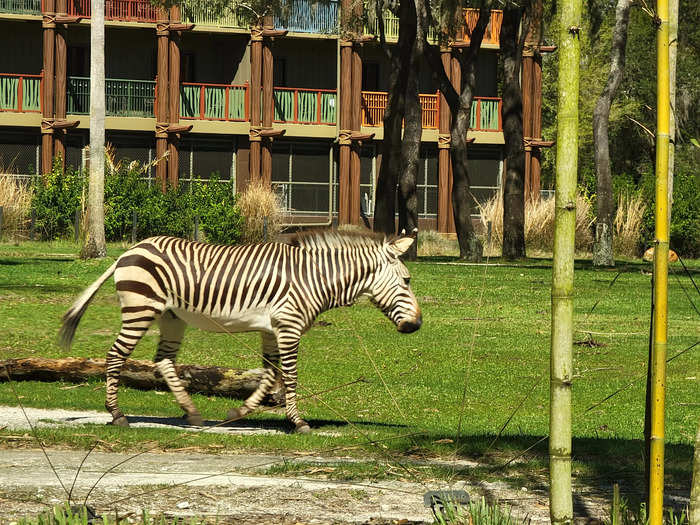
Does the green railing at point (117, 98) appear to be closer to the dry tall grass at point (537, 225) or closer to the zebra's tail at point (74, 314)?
the dry tall grass at point (537, 225)

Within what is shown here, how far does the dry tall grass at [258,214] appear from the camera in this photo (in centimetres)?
3981

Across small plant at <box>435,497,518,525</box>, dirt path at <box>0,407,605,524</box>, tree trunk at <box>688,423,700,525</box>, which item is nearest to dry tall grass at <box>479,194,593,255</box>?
dirt path at <box>0,407,605,524</box>

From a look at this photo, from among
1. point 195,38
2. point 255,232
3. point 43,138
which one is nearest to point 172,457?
point 255,232

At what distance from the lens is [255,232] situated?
39938 millimetres

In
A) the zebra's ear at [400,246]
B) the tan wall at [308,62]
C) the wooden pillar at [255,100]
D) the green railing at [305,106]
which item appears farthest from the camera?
the tan wall at [308,62]

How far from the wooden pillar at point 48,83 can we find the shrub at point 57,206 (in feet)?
17.8

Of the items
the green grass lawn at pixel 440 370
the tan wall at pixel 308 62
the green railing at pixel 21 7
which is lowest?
the green grass lawn at pixel 440 370

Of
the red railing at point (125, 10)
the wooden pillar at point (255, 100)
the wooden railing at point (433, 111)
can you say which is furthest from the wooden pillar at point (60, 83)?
the wooden railing at point (433, 111)

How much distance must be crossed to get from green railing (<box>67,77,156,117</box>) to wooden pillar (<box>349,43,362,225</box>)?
780 centimetres

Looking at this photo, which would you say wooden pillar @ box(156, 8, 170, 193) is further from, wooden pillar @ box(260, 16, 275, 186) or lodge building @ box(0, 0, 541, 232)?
wooden pillar @ box(260, 16, 275, 186)

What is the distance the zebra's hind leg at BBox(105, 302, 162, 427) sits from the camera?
11234 millimetres

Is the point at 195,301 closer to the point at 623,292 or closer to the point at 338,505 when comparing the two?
the point at 338,505

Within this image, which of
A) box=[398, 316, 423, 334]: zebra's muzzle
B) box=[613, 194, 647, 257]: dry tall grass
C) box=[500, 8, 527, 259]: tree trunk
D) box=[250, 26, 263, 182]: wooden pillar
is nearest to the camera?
A: box=[398, 316, 423, 334]: zebra's muzzle

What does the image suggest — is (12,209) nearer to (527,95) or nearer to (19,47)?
(19,47)
